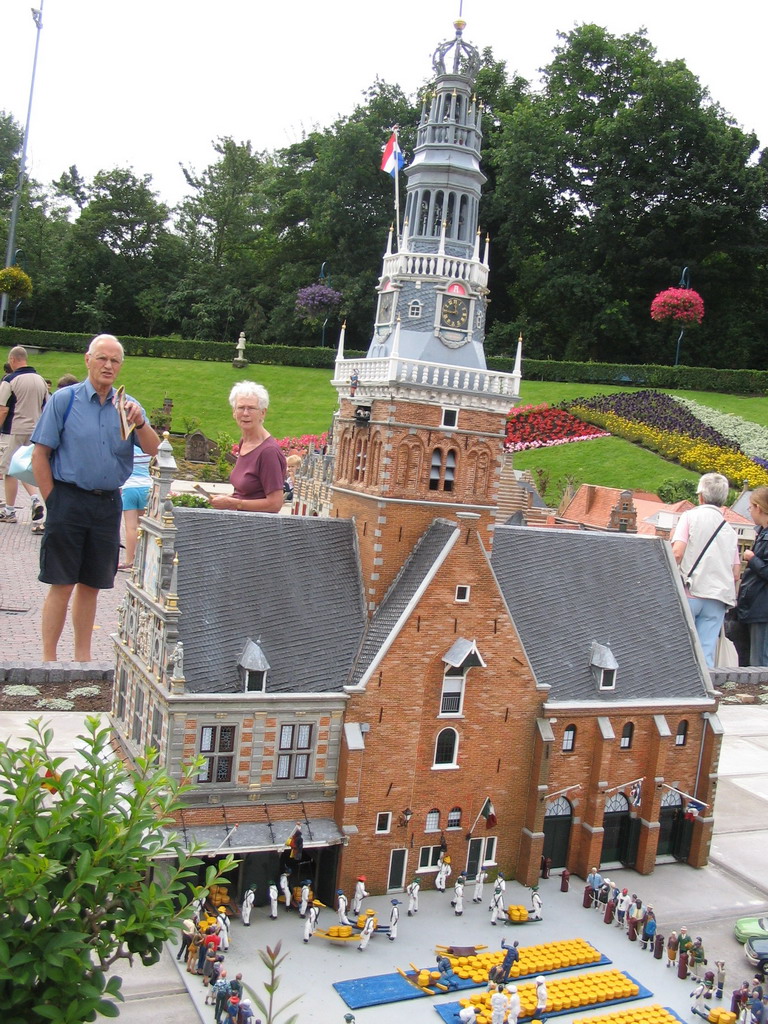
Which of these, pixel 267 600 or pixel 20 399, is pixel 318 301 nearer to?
pixel 20 399

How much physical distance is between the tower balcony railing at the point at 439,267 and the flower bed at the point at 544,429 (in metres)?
51.0

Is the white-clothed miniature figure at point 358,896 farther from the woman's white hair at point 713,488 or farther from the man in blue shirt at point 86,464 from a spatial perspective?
the woman's white hair at point 713,488

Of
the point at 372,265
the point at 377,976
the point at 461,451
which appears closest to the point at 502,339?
the point at 372,265

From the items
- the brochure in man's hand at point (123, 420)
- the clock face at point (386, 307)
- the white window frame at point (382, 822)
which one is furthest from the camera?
the clock face at point (386, 307)

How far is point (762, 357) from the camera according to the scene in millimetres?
96188

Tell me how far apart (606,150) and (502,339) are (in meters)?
21.8

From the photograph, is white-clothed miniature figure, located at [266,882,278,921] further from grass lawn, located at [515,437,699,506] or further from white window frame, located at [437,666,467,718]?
grass lawn, located at [515,437,699,506]

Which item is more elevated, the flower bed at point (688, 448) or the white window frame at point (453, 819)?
the flower bed at point (688, 448)

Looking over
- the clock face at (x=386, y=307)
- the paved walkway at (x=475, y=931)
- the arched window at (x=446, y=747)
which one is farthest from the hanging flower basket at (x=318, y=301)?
the arched window at (x=446, y=747)

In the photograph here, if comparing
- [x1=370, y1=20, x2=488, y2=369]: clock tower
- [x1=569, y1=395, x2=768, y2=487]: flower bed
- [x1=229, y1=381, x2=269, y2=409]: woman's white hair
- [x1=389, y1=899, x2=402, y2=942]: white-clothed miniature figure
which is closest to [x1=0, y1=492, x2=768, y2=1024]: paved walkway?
[x1=389, y1=899, x2=402, y2=942]: white-clothed miniature figure

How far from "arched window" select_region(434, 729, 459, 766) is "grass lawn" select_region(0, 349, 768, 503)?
46575 mm

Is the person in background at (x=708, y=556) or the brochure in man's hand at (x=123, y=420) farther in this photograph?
the person in background at (x=708, y=556)

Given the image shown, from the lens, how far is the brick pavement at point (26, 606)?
2809 cm

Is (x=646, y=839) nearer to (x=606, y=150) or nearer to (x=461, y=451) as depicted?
(x=461, y=451)
